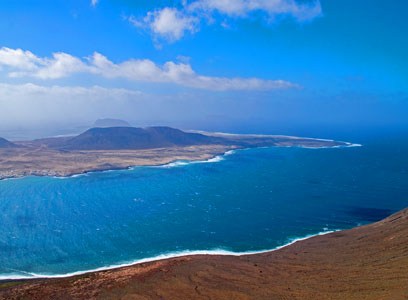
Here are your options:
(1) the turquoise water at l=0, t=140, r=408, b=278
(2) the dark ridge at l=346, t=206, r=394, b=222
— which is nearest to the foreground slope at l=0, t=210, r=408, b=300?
(1) the turquoise water at l=0, t=140, r=408, b=278

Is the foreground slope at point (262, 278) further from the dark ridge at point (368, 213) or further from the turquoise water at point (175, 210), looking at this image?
the dark ridge at point (368, 213)

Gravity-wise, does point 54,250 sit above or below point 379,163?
below

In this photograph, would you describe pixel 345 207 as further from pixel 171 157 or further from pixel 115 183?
pixel 171 157

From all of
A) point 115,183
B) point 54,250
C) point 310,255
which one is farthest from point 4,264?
point 115,183

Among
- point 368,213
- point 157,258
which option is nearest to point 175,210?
point 157,258

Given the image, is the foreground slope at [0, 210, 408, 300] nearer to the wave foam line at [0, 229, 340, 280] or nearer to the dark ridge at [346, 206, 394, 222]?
the wave foam line at [0, 229, 340, 280]

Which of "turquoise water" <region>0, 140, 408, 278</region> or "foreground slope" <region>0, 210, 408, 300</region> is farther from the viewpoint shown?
"turquoise water" <region>0, 140, 408, 278</region>
